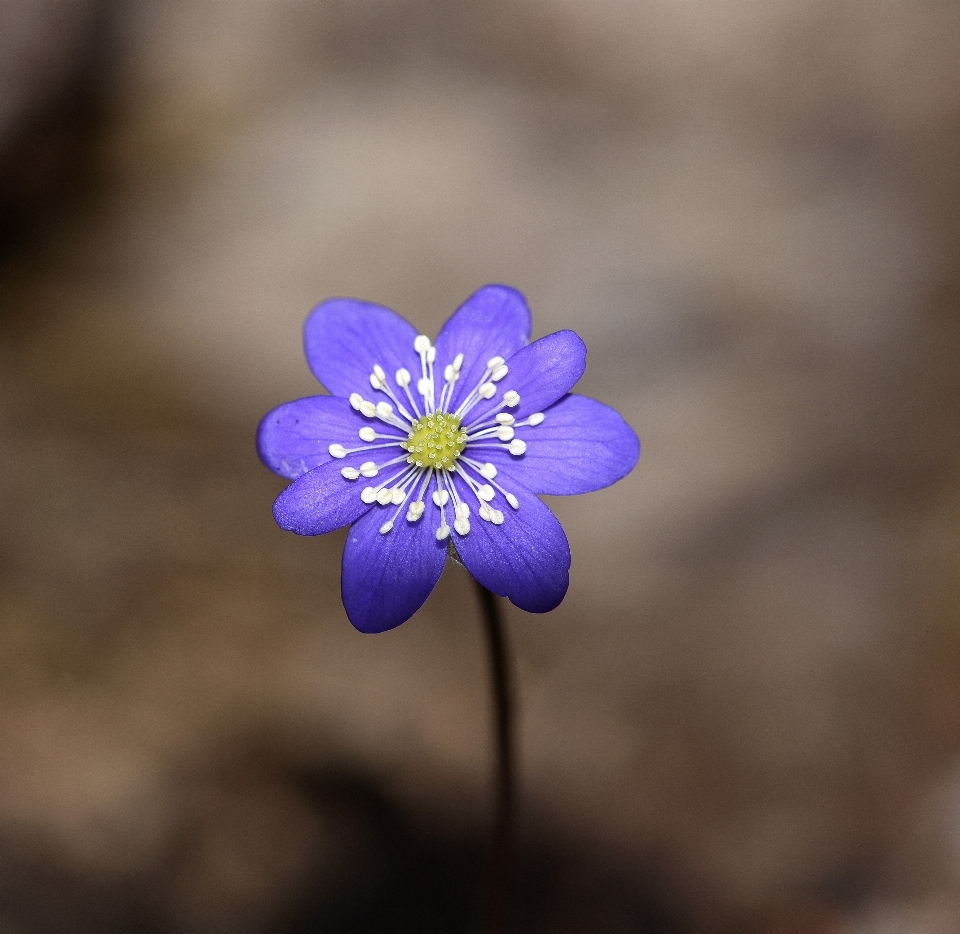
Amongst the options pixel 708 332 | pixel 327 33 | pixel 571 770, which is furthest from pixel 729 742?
pixel 327 33

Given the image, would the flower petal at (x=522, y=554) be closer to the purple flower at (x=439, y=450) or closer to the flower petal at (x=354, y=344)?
the purple flower at (x=439, y=450)

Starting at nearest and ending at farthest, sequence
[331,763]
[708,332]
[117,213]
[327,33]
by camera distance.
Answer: [331,763] → [708,332] → [117,213] → [327,33]

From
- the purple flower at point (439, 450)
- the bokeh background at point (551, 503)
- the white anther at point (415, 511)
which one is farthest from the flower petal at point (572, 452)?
the bokeh background at point (551, 503)

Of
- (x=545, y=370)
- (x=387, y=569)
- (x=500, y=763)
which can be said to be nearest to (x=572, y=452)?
(x=545, y=370)

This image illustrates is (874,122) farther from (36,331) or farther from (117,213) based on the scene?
(36,331)

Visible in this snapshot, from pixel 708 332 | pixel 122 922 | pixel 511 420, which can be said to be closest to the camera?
pixel 511 420

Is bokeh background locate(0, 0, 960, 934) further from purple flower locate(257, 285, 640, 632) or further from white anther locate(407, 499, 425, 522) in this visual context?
white anther locate(407, 499, 425, 522)

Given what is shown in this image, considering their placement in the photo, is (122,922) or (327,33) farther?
(327,33)

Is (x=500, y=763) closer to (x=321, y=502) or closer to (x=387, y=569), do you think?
(x=387, y=569)
